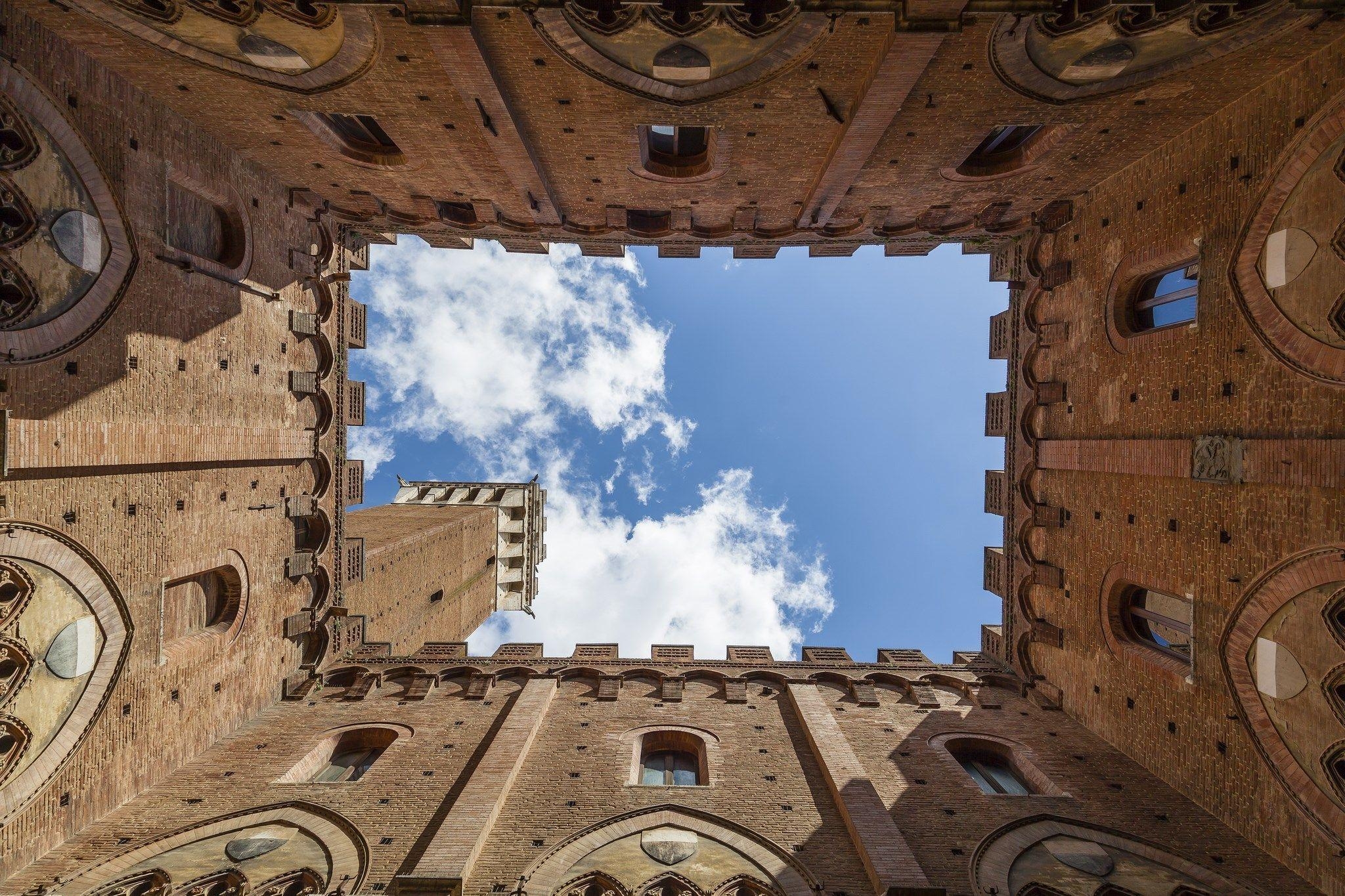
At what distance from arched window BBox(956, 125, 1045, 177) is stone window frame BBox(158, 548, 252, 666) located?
58.6 feet

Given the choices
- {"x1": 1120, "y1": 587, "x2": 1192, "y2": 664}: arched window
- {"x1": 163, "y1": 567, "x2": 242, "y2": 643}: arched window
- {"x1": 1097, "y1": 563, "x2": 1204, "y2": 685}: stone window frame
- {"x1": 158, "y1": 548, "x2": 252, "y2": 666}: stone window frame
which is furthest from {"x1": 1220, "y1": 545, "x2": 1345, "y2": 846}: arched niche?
{"x1": 163, "y1": 567, "x2": 242, "y2": 643}: arched window

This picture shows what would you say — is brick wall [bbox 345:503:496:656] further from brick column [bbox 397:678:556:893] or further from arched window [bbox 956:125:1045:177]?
arched window [bbox 956:125:1045:177]

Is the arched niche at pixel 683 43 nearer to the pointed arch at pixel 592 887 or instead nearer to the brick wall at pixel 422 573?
the pointed arch at pixel 592 887

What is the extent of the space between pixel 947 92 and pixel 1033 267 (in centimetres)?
648

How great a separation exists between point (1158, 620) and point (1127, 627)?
0.95m

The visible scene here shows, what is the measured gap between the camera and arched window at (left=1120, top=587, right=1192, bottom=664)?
10.3 m

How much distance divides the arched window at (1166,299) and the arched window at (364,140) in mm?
16001

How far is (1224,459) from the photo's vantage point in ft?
29.4

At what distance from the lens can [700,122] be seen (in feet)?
36.6

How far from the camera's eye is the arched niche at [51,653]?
25.7 feet

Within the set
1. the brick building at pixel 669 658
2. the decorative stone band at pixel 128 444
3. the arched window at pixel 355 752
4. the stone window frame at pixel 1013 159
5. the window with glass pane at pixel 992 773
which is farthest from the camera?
the arched window at pixel 355 752

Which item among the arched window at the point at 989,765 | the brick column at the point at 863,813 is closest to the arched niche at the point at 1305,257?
the arched window at the point at 989,765

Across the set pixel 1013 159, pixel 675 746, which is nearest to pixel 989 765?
pixel 675 746

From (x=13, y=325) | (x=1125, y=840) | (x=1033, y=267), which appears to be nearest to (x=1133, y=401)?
(x=1033, y=267)
